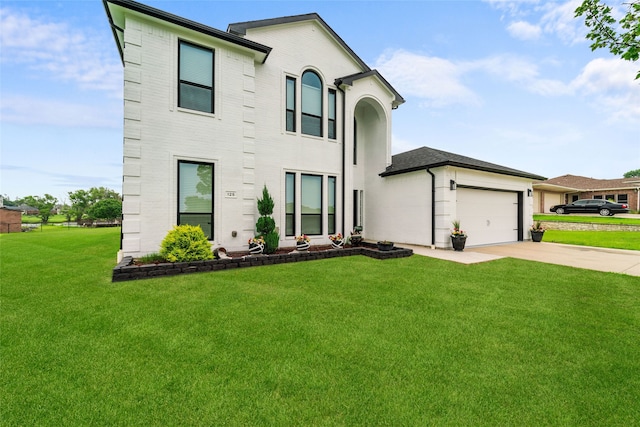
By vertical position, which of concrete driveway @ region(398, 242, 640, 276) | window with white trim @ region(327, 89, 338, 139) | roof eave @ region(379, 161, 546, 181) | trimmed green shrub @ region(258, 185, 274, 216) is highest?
window with white trim @ region(327, 89, 338, 139)

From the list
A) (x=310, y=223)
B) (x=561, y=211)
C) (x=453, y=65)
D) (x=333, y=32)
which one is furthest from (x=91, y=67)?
(x=561, y=211)

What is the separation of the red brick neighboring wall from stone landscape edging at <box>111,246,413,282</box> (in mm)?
41068

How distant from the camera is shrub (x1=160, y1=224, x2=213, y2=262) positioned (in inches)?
256

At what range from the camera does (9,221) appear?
3111 centimetres

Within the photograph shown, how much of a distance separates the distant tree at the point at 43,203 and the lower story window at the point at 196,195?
64.3 metres

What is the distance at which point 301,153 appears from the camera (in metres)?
9.91

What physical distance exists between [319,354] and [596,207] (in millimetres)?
34898

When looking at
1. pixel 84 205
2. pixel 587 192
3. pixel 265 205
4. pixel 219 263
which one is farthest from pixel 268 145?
pixel 84 205

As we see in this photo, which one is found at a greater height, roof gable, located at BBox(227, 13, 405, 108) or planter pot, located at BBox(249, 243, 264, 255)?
roof gable, located at BBox(227, 13, 405, 108)

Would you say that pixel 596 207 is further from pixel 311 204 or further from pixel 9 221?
pixel 9 221

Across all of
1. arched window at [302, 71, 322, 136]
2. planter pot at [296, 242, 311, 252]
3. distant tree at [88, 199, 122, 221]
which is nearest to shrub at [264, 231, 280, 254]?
planter pot at [296, 242, 311, 252]

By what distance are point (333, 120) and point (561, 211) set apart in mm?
30324

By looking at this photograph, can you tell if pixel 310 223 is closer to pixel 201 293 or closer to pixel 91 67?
pixel 201 293

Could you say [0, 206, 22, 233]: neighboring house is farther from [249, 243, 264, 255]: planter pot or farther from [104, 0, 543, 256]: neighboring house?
[249, 243, 264, 255]: planter pot
